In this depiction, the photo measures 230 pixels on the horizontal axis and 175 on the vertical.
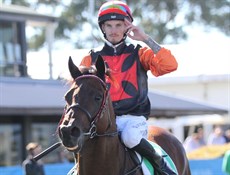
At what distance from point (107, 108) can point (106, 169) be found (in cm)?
56

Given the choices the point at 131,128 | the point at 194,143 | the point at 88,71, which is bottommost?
the point at 194,143

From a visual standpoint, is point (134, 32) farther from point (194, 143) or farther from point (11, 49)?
point (11, 49)

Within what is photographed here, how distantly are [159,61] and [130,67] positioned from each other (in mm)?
281

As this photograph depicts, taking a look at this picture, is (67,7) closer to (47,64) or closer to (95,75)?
(47,64)

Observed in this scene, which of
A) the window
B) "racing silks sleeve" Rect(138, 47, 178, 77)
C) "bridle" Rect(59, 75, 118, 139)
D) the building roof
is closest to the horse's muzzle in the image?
"bridle" Rect(59, 75, 118, 139)

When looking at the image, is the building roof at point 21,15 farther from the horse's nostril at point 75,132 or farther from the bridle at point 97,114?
the horse's nostril at point 75,132

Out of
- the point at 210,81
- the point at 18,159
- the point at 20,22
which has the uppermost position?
the point at 20,22

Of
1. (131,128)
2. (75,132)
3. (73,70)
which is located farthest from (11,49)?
(75,132)

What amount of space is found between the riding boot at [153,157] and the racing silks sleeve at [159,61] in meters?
0.69

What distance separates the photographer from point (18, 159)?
65.7ft

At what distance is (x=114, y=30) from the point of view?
6.42 m

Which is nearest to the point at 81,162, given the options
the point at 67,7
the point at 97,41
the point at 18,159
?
the point at 18,159

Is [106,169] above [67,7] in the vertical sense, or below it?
below

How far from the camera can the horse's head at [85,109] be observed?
5191 mm
